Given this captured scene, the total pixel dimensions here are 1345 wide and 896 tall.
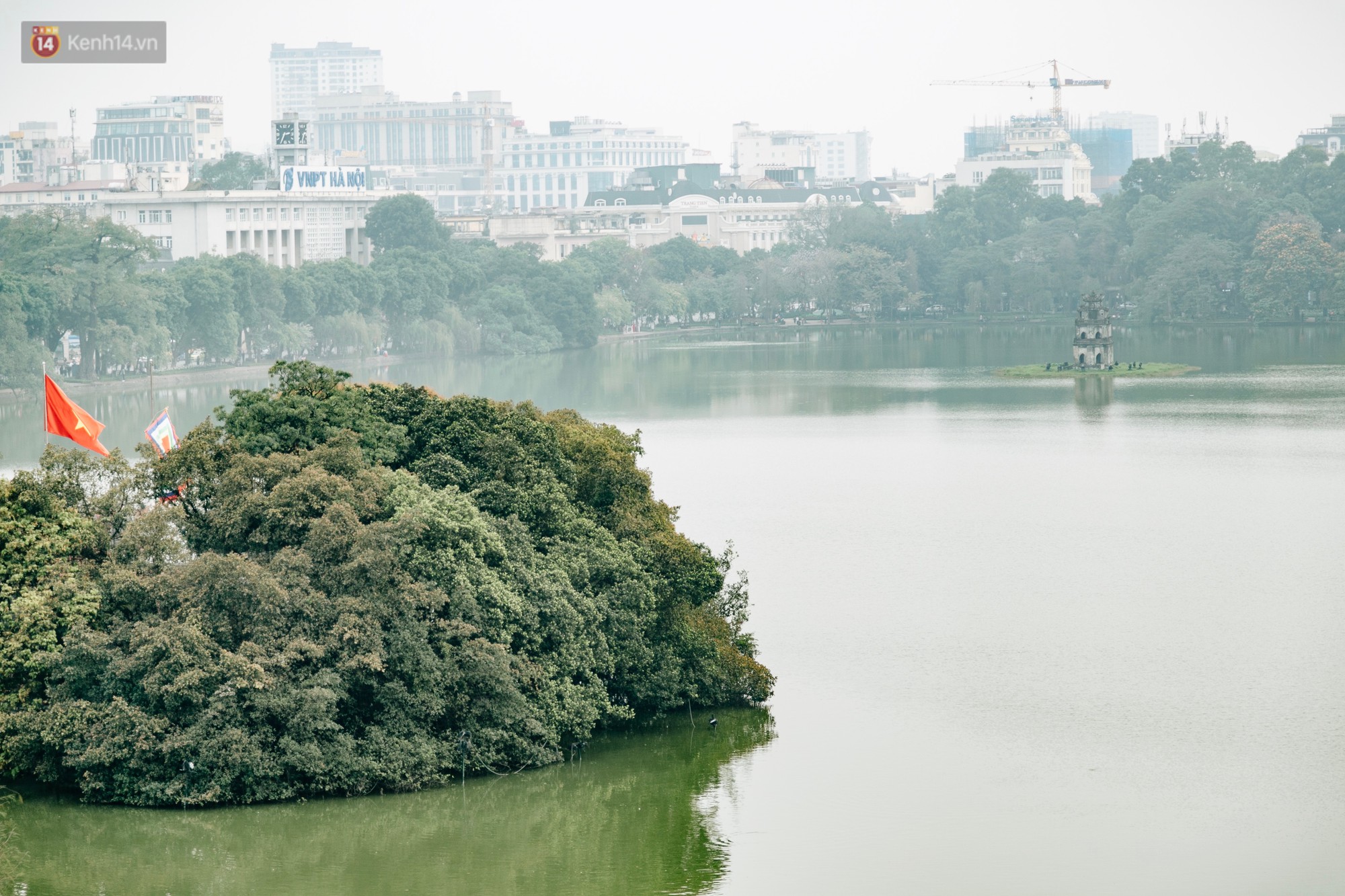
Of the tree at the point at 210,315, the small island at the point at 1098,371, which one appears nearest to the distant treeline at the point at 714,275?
the tree at the point at 210,315

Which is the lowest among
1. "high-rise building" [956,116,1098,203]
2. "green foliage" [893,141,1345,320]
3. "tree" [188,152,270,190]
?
"green foliage" [893,141,1345,320]

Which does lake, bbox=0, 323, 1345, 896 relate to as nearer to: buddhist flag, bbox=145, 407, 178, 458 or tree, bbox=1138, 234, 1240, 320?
buddhist flag, bbox=145, 407, 178, 458

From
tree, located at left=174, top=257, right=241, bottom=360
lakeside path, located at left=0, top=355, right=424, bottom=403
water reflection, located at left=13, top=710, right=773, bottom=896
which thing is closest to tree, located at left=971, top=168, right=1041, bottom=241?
lakeside path, located at left=0, top=355, right=424, bottom=403

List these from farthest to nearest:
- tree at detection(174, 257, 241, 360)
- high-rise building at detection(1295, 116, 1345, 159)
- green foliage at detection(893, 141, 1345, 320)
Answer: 1. high-rise building at detection(1295, 116, 1345, 159)
2. green foliage at detection(893, 141, 1345, 320)
3. tree at detection(174, 257, 241, 360)

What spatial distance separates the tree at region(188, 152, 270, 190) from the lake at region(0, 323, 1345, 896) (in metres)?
63.2

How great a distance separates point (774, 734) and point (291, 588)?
6823 mm

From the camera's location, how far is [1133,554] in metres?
37.4

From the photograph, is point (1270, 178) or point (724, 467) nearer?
point (724, 467)

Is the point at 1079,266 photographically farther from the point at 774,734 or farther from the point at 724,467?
the point at 774,734

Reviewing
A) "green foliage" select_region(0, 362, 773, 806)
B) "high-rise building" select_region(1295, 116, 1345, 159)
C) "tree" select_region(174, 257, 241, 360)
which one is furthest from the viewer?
"high-rise building" select_region(1295, 116, 1345, 159)

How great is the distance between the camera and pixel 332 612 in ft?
79.5

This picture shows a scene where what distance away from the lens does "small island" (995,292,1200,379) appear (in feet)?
244

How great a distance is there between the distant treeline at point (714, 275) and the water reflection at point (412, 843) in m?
47.4

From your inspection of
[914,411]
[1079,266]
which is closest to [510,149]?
[1079,266]
